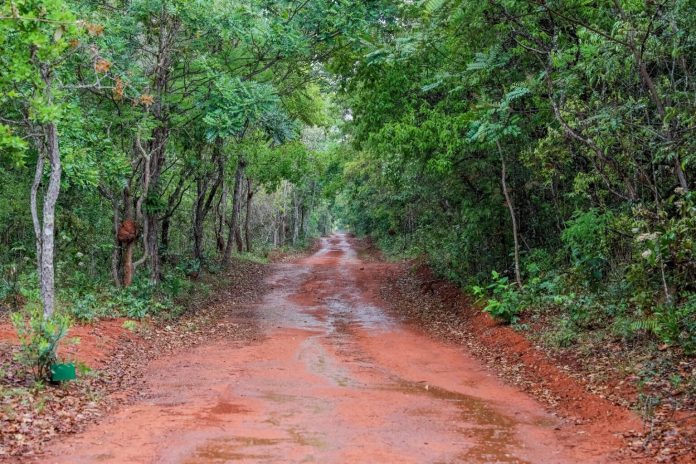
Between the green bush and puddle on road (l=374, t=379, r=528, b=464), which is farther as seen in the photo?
the green bush

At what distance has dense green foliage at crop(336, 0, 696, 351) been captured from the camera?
7816 mm

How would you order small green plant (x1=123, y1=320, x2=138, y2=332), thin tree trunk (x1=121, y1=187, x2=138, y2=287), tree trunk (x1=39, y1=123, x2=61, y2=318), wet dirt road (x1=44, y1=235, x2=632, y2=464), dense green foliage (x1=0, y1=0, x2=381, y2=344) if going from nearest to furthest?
wet dirt road (x1=44, y1=235, x2=632, y2=464) < tree trunk (x1=39, y1=123, x2=61, y2=318) < dense green foliage (x1=0, y1=0, x2=381, y2=344) < small green plant (x1=123, y1=320, x2=138, y2=332) < thin tree trunk (x1=121, y1=187, x2=138, y2=287)

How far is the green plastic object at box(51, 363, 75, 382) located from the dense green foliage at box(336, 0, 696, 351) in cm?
728

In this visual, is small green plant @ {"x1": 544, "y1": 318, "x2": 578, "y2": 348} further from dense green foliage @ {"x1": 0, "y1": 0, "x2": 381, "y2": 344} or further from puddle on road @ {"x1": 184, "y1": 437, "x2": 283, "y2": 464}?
dense green foliage @ {"x1": 0, "y1": 0, "x2": 381, "y2": 344}

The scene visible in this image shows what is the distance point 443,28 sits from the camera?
12.4 m

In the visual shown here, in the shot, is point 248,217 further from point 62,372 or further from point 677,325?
point 677,325

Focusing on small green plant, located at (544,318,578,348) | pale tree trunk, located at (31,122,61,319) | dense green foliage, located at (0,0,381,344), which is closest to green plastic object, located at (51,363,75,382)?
dense green foliage, located at (0,0,381,344)

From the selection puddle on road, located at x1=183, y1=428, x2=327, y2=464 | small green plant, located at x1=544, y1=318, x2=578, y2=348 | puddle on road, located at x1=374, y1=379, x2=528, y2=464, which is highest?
small green plant, located at x1=544, y1=318, x2=578, y2=348

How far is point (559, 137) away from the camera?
34.1 ft

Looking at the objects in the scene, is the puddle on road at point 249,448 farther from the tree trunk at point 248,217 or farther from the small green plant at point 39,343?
the tree trunk at point 248,217

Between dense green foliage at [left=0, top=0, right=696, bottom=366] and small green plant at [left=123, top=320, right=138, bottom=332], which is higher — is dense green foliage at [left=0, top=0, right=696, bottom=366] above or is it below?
above

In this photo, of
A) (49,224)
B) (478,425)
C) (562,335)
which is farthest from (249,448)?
(562,335)

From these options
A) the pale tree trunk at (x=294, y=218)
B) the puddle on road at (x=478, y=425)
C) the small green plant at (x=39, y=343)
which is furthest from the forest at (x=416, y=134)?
the pale tree trunk at (x=294, y=218)

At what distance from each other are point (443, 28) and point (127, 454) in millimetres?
10074
